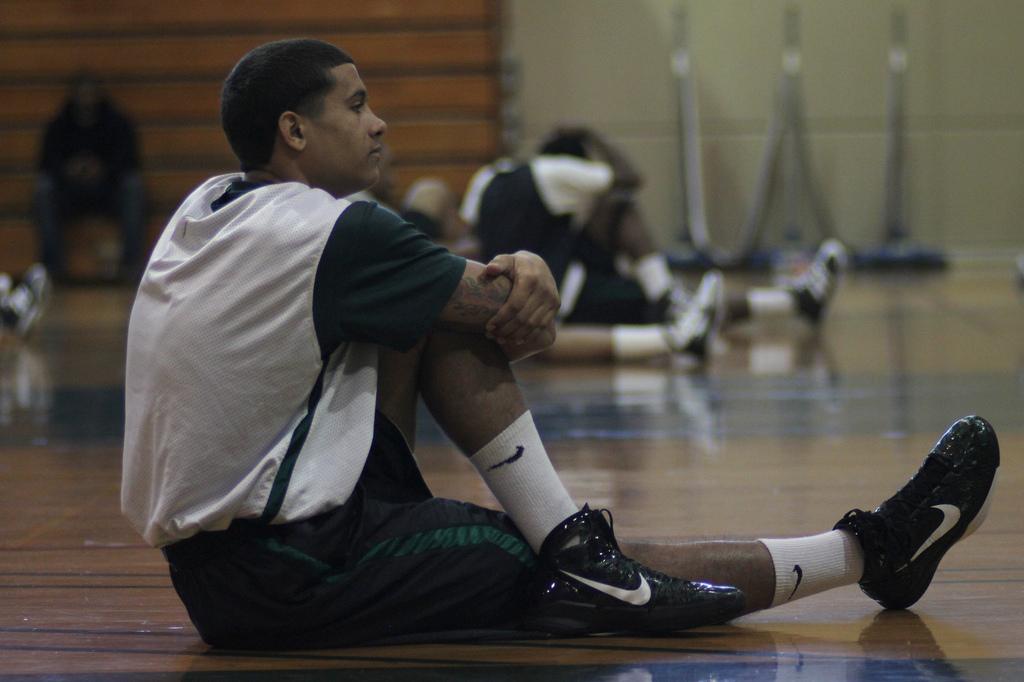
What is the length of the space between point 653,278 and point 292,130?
3.69 meters

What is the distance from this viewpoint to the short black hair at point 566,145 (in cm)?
521

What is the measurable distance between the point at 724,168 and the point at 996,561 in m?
7.74

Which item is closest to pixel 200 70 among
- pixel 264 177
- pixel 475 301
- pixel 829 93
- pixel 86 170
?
pixel 86 170

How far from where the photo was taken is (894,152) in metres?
9.46

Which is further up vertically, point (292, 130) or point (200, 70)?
point (292, 130)

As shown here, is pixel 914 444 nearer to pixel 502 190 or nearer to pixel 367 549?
pixel 367 549

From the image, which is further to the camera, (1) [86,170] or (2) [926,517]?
(1) [86,170]

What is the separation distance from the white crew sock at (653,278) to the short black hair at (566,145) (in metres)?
0.50

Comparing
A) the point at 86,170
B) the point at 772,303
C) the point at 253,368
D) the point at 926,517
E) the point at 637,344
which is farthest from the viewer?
the point at 86,170

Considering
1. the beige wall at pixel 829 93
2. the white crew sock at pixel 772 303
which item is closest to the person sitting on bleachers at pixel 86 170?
the beige wall at pixel 829 93

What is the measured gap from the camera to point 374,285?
1685mm

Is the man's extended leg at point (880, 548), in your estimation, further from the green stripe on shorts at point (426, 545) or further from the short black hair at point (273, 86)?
the short black hair at point (273, 86)

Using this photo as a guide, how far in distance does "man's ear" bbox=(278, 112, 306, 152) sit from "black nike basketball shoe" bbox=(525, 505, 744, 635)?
0.60 metres

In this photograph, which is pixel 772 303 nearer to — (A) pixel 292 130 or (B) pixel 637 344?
(B) pixel 637 344
